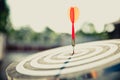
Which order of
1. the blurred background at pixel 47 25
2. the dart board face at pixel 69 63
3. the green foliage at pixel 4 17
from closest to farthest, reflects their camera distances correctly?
the dart board face at pixel 69 63
the blurred background at pixel 47 25
the green foliage at pixel 4 17

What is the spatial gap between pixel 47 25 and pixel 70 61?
0.44 m

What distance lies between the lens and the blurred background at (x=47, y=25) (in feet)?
4.39

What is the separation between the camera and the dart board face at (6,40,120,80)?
0.90 metres

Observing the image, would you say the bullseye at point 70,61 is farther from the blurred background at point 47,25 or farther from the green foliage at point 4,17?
the green foliage at point 4,17

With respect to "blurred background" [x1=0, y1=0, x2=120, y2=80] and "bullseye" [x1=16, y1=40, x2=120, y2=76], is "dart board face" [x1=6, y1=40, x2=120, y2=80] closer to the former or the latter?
"bullseye" [x1=16, y1=40, x2=120, y2=76]

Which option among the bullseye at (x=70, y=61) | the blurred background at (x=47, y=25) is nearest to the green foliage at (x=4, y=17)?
the blurred background at (x=47, y=25)

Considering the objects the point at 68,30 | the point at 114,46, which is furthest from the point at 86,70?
the point at 68,30

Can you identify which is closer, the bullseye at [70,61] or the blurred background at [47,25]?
the bullseye at [70,61]

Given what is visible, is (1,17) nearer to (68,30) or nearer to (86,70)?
(68,30)

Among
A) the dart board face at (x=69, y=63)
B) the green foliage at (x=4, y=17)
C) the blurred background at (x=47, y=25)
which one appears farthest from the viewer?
the green foliage at (x=4, y=17)

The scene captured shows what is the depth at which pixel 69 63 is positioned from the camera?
1.03 metres

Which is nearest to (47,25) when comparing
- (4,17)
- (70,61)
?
(4,17)

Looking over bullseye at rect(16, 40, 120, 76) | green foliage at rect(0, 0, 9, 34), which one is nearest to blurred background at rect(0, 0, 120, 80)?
green foliage at rect(0, 0, 9, 34)

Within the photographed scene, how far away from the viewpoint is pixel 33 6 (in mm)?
1486
